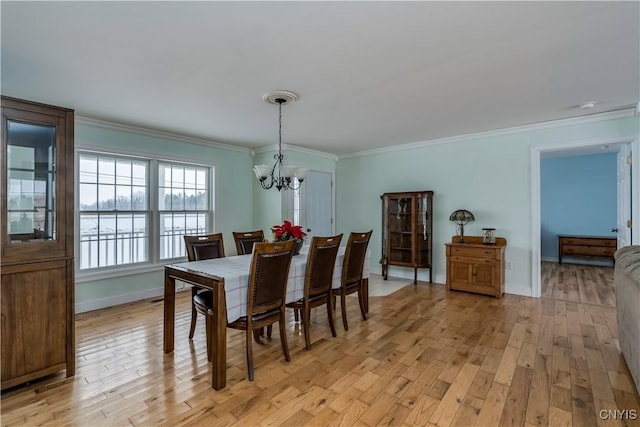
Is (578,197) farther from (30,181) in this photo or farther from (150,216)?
(30,181)

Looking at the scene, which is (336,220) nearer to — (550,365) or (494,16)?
(550,365)

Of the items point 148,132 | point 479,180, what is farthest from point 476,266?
point 148,132

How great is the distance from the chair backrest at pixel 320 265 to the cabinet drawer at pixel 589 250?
6.31 m

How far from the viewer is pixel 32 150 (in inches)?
87.9

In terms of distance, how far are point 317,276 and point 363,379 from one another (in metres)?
0.92

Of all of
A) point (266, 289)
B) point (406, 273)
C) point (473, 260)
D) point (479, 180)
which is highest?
point (479, 180)

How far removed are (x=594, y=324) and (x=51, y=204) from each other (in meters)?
5.05

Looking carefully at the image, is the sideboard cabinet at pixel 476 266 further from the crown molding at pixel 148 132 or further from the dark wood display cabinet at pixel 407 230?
the crown molding at pixel 148 132

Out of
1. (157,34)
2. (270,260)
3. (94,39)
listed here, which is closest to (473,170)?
(270,260)

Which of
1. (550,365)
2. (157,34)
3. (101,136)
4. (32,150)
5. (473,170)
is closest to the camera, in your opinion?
(157,34)

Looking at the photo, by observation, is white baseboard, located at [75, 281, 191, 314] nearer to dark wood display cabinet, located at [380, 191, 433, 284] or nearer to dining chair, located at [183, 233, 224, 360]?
dining chair, located at [183, 233, 224, 360]

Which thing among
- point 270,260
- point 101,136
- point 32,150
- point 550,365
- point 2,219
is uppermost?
point 101,136

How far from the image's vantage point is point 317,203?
20.0 feet

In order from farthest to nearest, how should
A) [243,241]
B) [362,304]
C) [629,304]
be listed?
[243,241] < [362,304] < [629,304]
